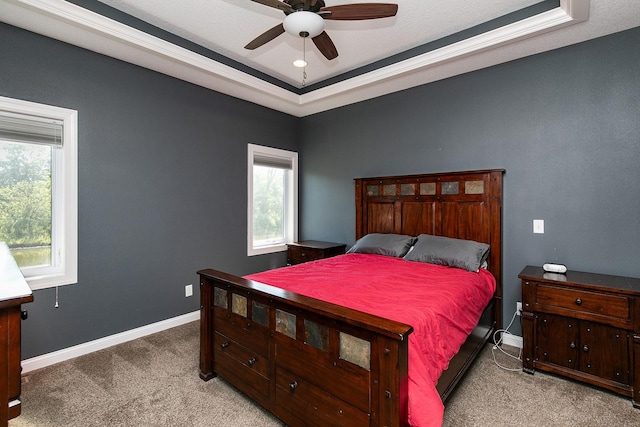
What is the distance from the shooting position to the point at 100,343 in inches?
112

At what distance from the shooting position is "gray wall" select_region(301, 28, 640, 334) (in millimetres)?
2508

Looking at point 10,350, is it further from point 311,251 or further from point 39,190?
point 311,251

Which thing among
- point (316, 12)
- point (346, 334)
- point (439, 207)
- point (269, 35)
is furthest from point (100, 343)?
point (439, 207)

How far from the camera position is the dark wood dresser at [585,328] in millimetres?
2109

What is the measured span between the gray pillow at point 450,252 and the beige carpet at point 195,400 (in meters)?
0.84

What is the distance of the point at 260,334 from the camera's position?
1982 mm

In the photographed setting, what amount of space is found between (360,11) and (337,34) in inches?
38.9

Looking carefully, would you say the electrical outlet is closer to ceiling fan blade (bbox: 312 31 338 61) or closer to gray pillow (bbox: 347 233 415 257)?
gray pillow (bbox: 347 233 415 257)

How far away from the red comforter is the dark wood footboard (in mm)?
150

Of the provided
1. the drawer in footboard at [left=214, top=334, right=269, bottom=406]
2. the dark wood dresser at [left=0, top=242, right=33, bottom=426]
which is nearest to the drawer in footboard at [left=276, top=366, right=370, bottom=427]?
the drawer in footboard at [left=214, top=334, right=269, bottom=406]

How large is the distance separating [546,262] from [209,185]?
357 cm

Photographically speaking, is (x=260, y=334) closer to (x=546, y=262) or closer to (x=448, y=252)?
(x=448, y=252)

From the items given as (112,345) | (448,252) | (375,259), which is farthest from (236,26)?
(112,345)

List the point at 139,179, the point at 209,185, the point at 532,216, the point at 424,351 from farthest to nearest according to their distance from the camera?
the point at 209,185, the point at 139,179, the point at 532,216, the point at 424,351
